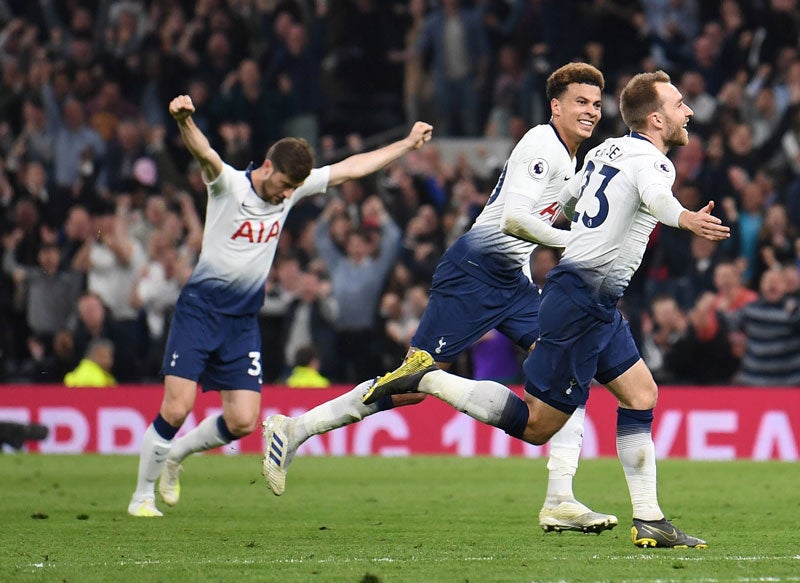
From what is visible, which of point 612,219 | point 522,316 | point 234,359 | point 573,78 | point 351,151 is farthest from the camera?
point 351,151

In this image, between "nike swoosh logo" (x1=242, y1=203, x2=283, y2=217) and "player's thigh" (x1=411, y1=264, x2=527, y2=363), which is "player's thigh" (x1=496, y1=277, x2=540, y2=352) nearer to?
"player's thigh" (x1=411, y1=264, x2=527, y2=363)

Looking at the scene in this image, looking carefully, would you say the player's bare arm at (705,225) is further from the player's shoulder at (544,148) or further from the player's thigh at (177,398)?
the player's thigh at (177,398)

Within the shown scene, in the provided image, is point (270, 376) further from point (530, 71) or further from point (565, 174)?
Result: point (565, 174)

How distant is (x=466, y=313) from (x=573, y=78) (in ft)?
5.12

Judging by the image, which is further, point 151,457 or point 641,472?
point 151,457

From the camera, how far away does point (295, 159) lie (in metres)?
10.0

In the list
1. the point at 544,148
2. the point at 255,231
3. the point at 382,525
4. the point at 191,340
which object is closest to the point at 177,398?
the point at 191,340

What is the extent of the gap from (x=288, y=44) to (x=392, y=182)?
251 cm

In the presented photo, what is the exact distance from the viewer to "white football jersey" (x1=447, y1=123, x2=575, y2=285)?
866 centimetres

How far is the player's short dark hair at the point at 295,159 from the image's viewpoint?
10.0 m

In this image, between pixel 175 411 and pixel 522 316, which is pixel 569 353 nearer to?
pixel 522 316

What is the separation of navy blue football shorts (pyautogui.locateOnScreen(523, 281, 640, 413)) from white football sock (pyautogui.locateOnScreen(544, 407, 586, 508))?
2.45 ft

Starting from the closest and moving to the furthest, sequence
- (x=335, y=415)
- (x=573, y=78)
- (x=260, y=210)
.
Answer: (x=573, y=78) < (x=335, y=415) < (x=260, y=210)

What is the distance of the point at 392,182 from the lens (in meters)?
19.2
